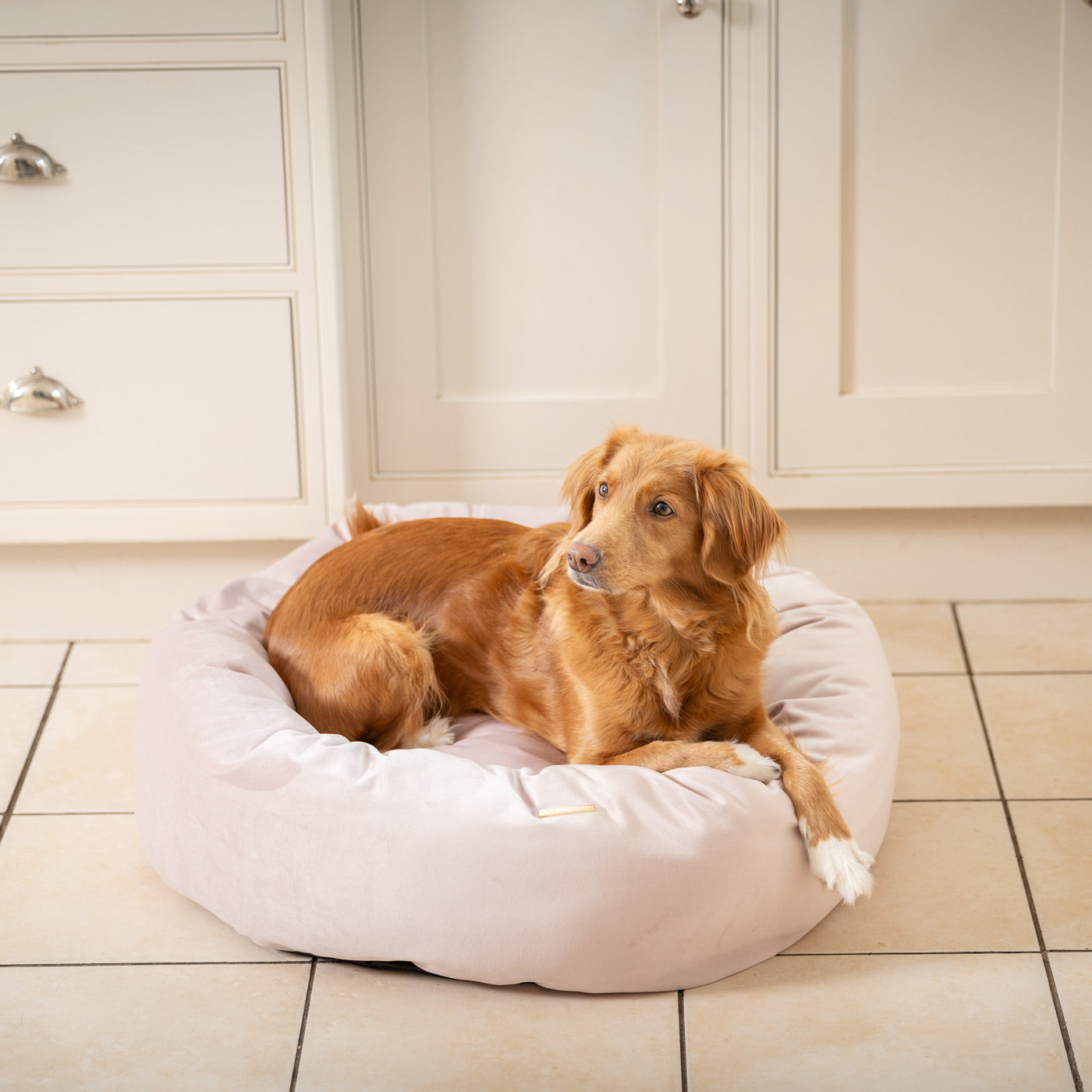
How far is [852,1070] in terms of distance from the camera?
1.52 metres

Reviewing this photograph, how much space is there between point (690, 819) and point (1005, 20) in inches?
82.3

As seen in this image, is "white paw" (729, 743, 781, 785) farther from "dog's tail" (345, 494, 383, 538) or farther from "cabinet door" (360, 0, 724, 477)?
"cabinet door" (360, 0, 724, 477)

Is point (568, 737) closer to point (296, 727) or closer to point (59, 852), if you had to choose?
point (296, 727)

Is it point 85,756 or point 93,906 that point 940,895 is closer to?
point 93,906

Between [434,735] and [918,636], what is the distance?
1.37m

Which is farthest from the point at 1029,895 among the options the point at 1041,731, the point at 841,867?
the point at 1041,731

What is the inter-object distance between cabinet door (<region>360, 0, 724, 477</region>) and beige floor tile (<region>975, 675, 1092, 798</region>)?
3.02 ft

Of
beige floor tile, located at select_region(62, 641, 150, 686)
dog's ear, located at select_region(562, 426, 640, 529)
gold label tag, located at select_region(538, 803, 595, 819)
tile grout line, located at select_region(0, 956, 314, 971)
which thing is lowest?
tile grout line, located at select_region(0, 956, 314, 971)

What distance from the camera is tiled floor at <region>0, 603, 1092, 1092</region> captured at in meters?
1.53

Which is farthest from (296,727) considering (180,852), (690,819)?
(690,819)

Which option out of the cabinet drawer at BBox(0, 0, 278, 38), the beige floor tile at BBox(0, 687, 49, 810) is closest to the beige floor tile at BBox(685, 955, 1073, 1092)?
the beige floor tile at BBox(0, 687, 49, 810)

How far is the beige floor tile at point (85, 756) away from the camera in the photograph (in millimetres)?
2242

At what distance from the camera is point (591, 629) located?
192 cm

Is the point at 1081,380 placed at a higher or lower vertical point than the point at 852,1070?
higher
